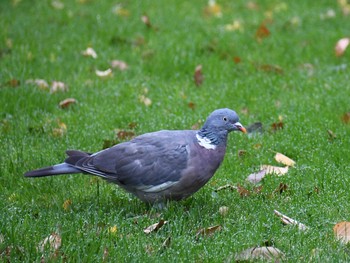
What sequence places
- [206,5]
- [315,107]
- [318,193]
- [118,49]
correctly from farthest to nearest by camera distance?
[206,5], [118,49], [315,107], [318,193]

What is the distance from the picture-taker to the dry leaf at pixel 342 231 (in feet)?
13.5

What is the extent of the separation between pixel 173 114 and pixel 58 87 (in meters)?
1.29

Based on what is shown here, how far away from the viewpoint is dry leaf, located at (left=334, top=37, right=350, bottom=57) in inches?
312

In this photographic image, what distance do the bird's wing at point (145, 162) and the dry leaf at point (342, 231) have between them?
3.44 ft

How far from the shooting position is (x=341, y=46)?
799 cm

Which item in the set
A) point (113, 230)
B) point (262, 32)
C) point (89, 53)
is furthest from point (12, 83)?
point (113, 230)

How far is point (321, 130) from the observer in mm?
5984

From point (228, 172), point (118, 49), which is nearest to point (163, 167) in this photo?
point (228, 172)

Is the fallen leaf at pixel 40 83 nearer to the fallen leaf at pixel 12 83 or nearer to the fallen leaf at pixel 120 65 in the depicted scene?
the fallen leaf at pixel 12 83

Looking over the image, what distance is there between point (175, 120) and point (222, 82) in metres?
1.18

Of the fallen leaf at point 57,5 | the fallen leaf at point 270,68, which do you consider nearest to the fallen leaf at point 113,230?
the fallen leaf at point 270,68

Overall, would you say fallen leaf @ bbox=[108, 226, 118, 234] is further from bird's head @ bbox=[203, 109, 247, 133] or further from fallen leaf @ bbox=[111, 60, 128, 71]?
fallen leaf @ bbox=[111, 60, 128, 71]

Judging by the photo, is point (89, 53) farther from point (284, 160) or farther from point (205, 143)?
point (205, 143)

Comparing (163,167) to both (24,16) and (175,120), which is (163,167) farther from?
(24,16)
